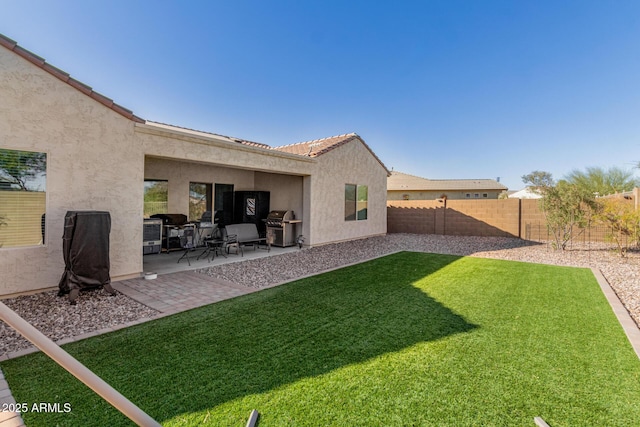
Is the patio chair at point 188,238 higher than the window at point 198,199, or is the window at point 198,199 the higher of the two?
the window at point 198,199

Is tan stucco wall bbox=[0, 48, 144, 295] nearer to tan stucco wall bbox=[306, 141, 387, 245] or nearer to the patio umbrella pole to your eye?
the patio umbrella pole

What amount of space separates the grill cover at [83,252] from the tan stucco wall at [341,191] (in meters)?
7.18

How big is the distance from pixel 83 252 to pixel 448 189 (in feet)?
115

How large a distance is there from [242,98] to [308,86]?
366 centimetres

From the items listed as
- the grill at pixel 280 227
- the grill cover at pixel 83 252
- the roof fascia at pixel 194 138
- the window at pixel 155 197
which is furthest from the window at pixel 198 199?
the grill cover at pixel 83 252

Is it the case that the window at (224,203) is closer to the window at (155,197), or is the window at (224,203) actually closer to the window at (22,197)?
the window at (155,197)

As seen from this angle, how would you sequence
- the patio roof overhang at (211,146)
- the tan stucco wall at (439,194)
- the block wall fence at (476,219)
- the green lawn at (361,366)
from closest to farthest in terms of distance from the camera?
1. the green lawn at (361,366)
2. the patio roof overhang at (211,146)
3. the block wall fence at (476,219)
4. the tan stucco wall at (439,194)

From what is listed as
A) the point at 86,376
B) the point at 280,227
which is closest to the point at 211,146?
the point at 280,227

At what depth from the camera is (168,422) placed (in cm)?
250

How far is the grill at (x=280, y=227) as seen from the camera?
39.0 ft

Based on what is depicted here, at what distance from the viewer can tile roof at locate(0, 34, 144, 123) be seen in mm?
5309

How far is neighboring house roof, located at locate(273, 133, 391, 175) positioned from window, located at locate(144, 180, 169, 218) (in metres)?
5.45

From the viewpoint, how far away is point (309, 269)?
848 centimetres

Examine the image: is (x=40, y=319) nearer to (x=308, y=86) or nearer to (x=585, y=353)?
(x=585, y=353)
